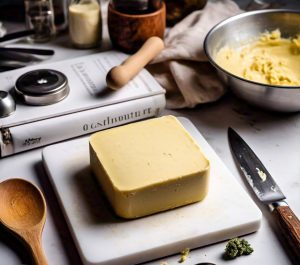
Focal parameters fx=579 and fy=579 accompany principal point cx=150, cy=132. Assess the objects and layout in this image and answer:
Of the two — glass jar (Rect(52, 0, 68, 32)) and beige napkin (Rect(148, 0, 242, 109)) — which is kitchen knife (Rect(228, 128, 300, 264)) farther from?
glass jar (Rect(52, 0, 68, 32))

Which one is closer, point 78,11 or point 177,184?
point 177,184

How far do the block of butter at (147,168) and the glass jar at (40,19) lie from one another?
442 mm

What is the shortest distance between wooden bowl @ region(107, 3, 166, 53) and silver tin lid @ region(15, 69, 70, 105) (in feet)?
0.61

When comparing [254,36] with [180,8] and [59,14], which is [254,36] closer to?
[180,8]

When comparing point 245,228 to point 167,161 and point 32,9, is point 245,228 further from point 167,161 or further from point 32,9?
point 32,9

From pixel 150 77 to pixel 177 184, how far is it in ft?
1.00

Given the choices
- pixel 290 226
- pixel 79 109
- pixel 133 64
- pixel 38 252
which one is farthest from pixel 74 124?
pixel 290 226

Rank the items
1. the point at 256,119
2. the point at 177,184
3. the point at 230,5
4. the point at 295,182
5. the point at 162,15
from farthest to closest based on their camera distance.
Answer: the point at 230,5 → the point at 162,15 → the point at 256,119 → the point at 295,182 → the point at 177,184

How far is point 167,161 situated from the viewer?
0.75m

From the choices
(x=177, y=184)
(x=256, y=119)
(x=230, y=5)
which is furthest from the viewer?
(x=230, y=5)

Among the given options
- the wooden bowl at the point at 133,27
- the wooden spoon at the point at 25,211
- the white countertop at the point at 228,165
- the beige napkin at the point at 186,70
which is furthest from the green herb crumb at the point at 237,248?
the wooden bowl at the point at 133,27

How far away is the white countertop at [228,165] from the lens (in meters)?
0.73

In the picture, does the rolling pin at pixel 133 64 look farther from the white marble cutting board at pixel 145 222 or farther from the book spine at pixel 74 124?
the white marble cutting board at pixel 145 222

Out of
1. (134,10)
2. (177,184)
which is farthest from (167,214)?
(134,10)
